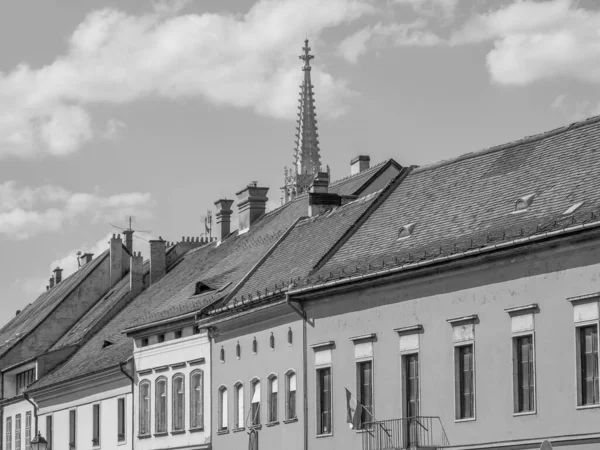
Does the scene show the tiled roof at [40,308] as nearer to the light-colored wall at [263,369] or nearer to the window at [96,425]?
the window at [96,425]

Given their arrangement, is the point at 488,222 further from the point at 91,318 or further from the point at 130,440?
the point at 91,318

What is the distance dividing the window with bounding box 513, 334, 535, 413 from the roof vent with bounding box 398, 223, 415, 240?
23.5 ft

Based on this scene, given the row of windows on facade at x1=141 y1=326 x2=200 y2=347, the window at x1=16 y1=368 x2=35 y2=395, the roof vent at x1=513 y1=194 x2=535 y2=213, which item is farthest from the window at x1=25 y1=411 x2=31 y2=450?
the roof vent at x1=513 y1=194 x2=535 y2=213

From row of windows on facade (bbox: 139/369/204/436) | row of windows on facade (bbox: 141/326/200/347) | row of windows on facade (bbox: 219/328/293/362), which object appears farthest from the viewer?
row of windows on facade (bbox: 139/369/204/436)

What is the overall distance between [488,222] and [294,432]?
10948mm

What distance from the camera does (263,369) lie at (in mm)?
47031

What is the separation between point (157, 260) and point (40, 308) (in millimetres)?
18764

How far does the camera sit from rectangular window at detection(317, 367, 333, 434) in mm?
42906

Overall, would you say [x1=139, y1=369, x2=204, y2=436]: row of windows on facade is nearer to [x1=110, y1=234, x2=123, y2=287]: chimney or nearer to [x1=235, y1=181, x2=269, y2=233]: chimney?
[x1=235, y1=181, x2=269, y2=233]: chimney

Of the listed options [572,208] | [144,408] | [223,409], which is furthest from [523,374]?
[144,408]

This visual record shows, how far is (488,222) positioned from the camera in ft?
122

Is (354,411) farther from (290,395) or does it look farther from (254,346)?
(254,346)

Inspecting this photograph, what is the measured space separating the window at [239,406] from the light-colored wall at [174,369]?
2.50 metres

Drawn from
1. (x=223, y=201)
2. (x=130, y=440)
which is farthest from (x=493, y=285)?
(x=223, y=201)
